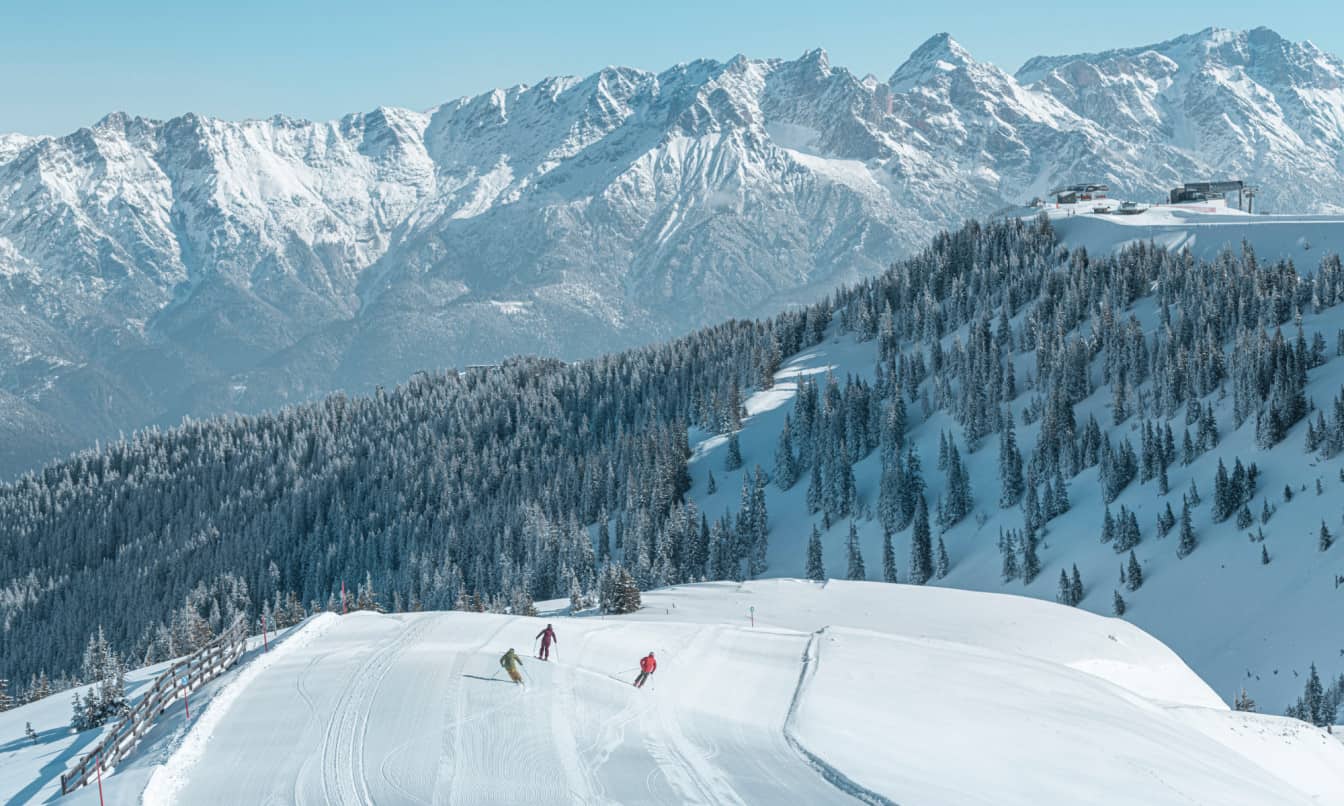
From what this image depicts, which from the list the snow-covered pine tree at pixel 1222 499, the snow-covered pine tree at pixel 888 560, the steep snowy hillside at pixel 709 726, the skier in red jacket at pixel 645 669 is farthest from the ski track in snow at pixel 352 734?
the snow-covered pine tree at pixel 888 560

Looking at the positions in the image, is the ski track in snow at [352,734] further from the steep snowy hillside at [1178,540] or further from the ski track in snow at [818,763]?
the steep snowy hillside at [1178,540]

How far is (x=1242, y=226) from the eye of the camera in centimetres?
18488

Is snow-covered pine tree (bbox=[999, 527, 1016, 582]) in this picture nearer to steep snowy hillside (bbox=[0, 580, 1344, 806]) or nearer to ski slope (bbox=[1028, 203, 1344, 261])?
steep snowy hillside (bbox=[0, 580, 1344, 806])

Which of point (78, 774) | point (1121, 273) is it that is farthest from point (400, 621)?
point (1121, 273)

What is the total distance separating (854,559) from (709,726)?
308 ft

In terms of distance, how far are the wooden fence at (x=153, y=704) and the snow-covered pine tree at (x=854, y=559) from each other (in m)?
87.2

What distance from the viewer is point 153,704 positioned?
41.8 m

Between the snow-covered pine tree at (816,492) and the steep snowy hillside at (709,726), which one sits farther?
the snow-covered pine tree at (816,492)

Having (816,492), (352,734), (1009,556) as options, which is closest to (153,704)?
(352,734)

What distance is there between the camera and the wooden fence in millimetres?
36188

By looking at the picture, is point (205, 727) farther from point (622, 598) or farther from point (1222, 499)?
point (1222, 499)

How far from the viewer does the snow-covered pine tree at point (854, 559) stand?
431 ft

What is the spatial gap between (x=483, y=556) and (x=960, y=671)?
129006 millimetres

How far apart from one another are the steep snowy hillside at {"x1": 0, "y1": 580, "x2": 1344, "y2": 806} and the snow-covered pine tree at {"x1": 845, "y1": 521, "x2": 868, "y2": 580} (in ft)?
234
